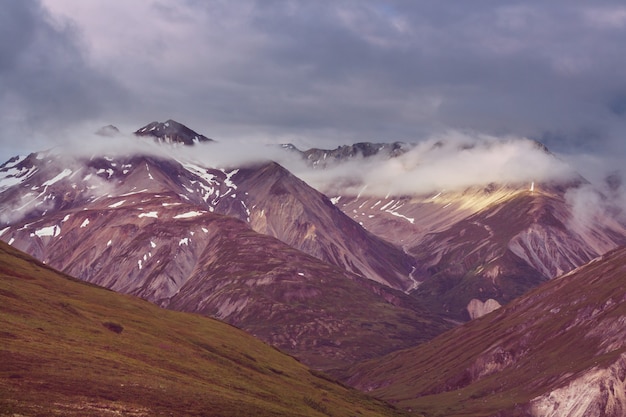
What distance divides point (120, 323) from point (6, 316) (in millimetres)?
34940

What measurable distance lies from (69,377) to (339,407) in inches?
2881

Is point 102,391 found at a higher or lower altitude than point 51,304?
lower

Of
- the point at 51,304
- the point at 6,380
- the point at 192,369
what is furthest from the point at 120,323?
the point at 6,380

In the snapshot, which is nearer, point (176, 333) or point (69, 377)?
point (69, 377)

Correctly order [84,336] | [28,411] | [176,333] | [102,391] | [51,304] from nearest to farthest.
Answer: [28,411] < [102,391] < [84,336] < [51,304] < [176,333]

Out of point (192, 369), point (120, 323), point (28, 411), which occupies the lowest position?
point (28, 411)

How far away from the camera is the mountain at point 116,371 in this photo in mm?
115062

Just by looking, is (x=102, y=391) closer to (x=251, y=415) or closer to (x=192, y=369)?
(x=251, y=415)

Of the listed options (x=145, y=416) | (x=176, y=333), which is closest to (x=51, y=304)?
(x=176, y=333)

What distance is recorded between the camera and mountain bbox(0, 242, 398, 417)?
115 meters

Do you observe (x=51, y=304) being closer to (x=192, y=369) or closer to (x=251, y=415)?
(x=192, y=369)

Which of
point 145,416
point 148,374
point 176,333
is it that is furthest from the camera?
point 176,333

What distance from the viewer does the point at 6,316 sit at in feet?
499

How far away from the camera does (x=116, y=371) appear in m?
137
